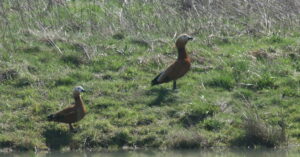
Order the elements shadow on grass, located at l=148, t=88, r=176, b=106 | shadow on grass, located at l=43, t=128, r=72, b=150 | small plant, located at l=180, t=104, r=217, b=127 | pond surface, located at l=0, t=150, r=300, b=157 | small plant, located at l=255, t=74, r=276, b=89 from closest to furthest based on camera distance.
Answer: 1. pond surface, located at l=0, t=150, r=300, b=157
2. shadow on grass, located at l=43, t=128, r=72, b=150
3. small plant, located at l=180, t=104, r=217, b=127
4. shadow on grass, located at l=148, t=88, r=176, b=106
5. small plant, located at l=255, t=74, r=276, b=89

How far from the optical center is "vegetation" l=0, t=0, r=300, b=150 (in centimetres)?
1470

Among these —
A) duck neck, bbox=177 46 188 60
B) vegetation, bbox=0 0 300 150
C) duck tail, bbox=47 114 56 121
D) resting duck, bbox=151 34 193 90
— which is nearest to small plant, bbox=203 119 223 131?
vegetation, bbox=0 0 300 150

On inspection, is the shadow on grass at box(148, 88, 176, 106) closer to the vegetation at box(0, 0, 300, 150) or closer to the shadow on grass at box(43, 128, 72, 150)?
the vegetation at box(0, 0, 300, 150)

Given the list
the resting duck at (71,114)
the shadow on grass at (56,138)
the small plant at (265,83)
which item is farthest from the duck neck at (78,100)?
the small plant at (265,83)

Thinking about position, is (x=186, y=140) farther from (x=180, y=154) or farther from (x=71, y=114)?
(x=71, y=114)

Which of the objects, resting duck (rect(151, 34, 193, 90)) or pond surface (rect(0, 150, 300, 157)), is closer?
pond surface (rect(0, 150, 300, 157))

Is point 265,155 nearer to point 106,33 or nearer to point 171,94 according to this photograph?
point 171,94

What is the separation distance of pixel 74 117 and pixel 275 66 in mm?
5129

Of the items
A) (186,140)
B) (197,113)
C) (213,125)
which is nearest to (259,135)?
(213,125)

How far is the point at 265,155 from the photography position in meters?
13.7

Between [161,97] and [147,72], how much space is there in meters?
1.24

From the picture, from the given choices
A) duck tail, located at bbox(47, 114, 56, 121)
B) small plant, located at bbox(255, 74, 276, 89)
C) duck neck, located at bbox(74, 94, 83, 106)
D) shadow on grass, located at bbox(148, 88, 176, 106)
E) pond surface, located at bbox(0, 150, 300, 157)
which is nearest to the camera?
pond surface, located at bbox(0, 150, 300, 157)

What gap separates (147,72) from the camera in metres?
17.2

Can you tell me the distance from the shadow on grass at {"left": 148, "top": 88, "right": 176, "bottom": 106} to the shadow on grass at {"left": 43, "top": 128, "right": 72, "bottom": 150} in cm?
197
